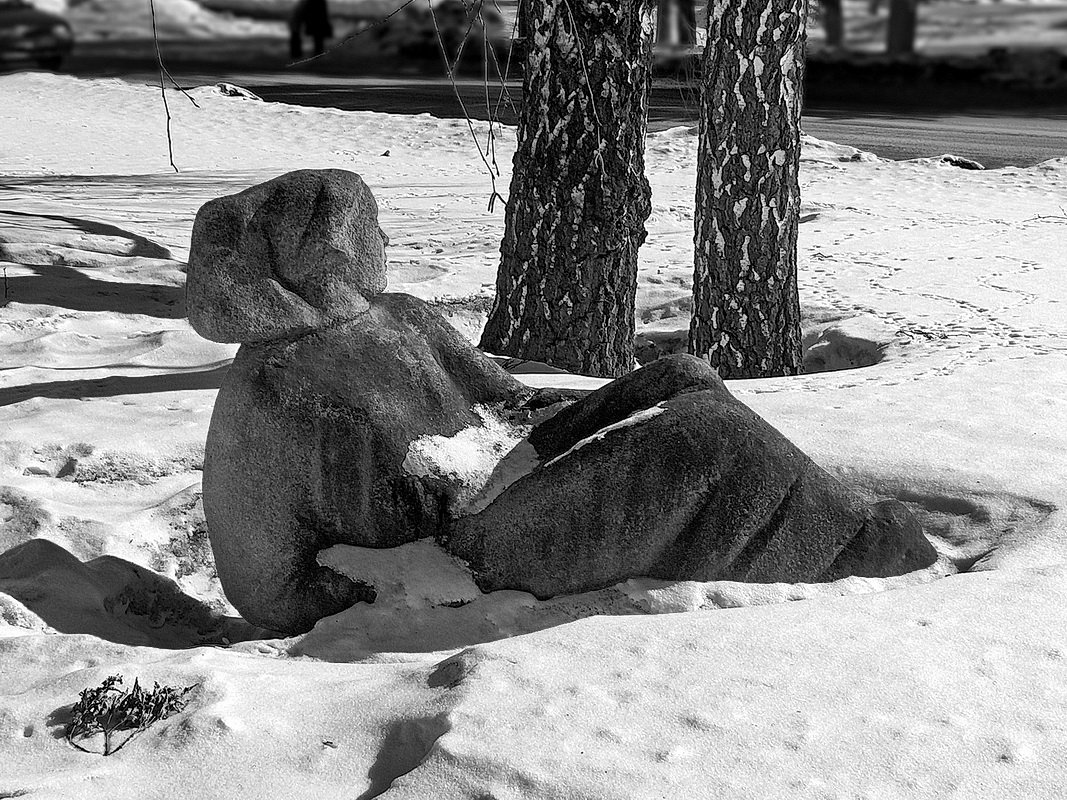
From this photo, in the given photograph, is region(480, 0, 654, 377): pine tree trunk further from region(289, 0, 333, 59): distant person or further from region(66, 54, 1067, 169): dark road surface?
region(66, 54, 1067, 169): dark road surface

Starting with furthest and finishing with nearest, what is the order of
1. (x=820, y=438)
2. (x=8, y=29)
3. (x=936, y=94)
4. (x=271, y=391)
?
(x=820, y=438), (x=271, y=391), (x=936, y=94), (x=8, y=29)

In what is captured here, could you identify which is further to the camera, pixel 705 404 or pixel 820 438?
pixel 820 438

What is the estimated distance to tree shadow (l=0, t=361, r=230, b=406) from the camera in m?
4.56

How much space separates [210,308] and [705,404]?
1.21 m

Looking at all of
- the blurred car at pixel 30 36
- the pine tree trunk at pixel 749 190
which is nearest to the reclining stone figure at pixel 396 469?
the blurred car at pixel 30 36

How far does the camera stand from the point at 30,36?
122 centimetres

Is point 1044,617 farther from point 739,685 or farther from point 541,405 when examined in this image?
point 541,405

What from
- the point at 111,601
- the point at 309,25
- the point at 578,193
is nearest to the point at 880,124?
the point at 578,193

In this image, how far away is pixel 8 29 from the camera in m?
1.13

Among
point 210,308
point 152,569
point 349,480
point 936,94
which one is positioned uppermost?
point 936,94

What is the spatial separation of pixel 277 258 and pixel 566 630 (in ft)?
3.66

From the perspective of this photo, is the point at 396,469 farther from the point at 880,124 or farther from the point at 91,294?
the point at 880,124

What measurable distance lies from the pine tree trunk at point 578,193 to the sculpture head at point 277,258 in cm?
251

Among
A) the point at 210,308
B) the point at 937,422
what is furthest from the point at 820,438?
the point at 210,308
